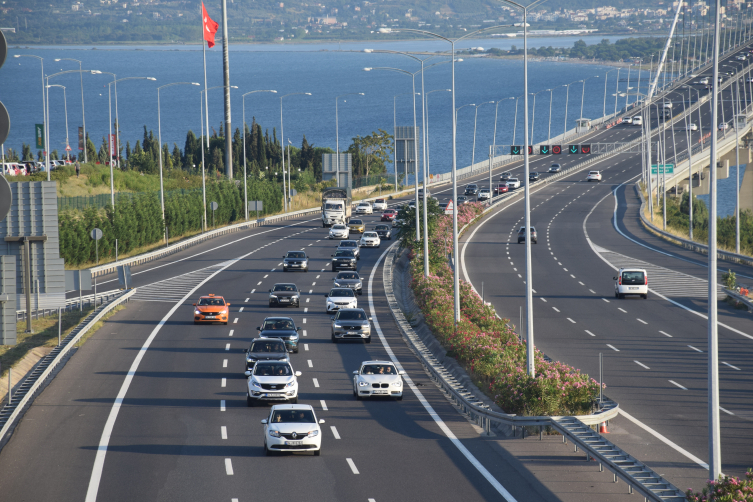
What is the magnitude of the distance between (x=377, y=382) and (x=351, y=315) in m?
11.2

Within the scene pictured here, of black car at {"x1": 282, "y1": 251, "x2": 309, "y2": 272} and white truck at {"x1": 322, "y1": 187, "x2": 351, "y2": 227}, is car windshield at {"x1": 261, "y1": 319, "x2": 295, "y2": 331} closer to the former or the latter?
black car at {"x1": 282, "y1": 251, "x2": 309, "y2": 272}

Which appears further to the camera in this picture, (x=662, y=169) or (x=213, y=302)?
(x=662, y=169)

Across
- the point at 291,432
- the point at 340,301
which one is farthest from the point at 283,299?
the point at 291,432

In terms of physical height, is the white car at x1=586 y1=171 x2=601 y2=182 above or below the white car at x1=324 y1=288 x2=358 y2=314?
above

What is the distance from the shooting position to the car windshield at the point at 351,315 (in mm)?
39406

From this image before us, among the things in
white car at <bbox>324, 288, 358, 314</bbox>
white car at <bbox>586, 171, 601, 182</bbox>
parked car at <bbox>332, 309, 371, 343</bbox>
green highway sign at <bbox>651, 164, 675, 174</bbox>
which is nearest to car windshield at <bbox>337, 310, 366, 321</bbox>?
parked car at <bbox>332, 309, 371, 343</bbox>

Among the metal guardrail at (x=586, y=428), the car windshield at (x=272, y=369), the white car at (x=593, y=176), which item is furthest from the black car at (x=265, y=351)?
the white car at (x=593, y=176)

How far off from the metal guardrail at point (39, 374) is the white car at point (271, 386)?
21.4ft

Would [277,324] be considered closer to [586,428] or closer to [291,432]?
[291,432]

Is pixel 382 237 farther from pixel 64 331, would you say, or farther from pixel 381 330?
pixel 64 331

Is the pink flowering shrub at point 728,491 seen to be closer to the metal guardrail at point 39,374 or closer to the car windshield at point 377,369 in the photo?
the car windshield at point 377,369

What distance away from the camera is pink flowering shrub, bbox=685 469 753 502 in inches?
578

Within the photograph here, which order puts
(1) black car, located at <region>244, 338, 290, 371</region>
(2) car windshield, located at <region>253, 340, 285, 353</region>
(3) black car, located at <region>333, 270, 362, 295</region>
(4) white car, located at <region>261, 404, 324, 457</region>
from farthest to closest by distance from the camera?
(3) black car, located at <region>333, 270, 362, 295</region>
(2) car windshield, located at <region>253, 340, 285, 353</region>
(1) black car, located at <region>244, 338, 290, 371</region>
(4) white car, located at <region>261, 404, 324, 457</region>

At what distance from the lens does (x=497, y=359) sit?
29750 millimetres
